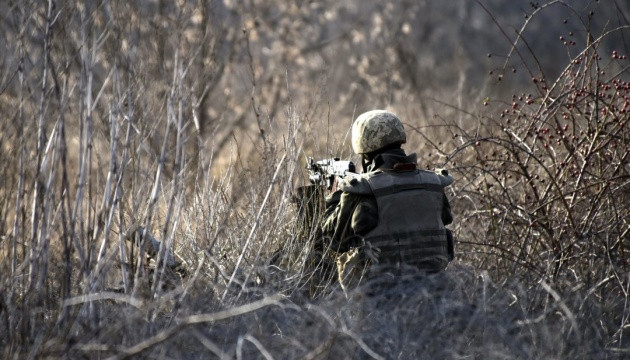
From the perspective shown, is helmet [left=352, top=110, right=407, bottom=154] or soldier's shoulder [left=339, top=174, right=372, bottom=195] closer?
soldier's shoulder [left=339, top=174, right=372, bottom=195]

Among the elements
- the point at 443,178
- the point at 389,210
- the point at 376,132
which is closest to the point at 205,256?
the point at 389,210

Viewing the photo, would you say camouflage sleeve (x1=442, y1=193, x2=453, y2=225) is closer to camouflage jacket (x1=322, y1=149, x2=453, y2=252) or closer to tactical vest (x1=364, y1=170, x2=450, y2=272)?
camouflage jacket (x1=322, y1=149, x2=453, y2=252)

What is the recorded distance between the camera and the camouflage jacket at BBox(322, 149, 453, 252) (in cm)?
449

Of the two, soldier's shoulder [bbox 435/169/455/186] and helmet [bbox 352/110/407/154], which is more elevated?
helmet [bbox 352/110/407/154]

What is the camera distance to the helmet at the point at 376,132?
4.57m

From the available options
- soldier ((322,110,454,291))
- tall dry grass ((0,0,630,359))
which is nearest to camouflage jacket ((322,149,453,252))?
soldier ((322,110,454,291))

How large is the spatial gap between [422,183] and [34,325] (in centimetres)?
185

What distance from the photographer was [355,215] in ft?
14.7

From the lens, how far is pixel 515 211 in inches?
213

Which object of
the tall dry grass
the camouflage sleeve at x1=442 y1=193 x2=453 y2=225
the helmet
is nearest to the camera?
the tall dry grass

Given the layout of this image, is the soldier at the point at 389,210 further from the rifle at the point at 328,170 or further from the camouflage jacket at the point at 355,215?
the rifle at the point at 328,170

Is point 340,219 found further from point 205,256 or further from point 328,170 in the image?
point 205,256

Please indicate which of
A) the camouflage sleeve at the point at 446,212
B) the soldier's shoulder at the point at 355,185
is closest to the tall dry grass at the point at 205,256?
the soldier's shoulder at the point at 355,185

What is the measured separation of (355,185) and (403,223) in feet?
0.91
